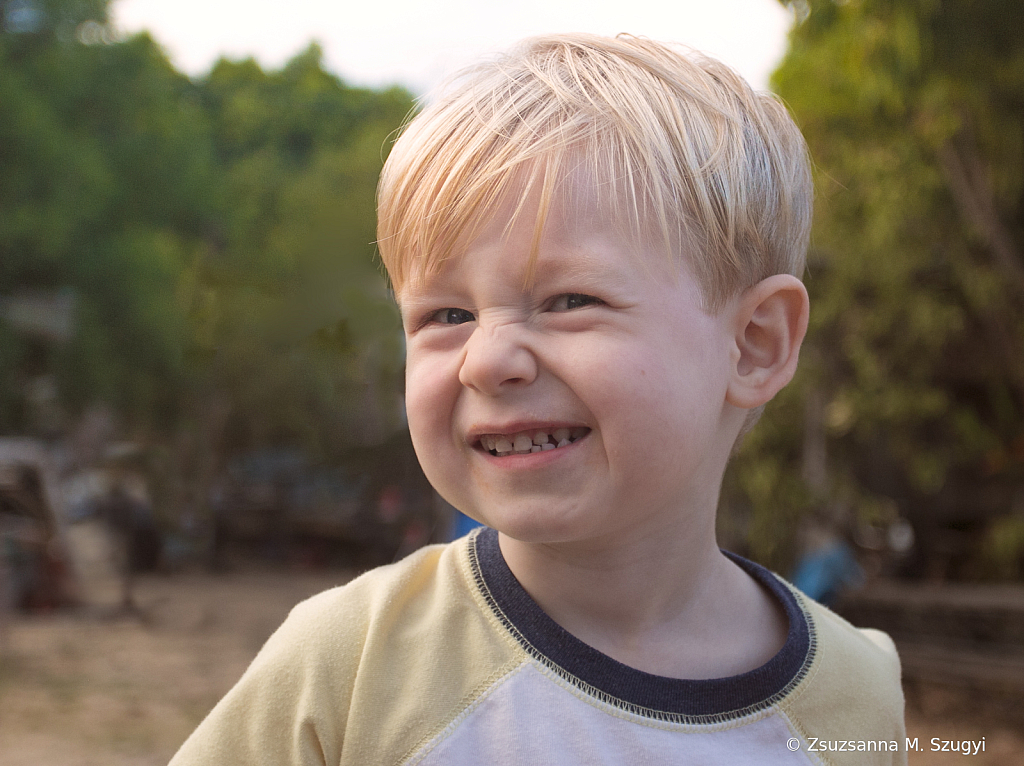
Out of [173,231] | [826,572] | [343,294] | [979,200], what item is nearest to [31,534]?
[173,231]

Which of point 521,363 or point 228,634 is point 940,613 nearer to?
point 521,363

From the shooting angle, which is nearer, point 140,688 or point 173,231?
point 140,688

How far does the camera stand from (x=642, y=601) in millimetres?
938

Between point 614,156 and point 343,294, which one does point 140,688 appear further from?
point 614,156

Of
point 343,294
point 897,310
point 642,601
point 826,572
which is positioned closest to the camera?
point 642,601

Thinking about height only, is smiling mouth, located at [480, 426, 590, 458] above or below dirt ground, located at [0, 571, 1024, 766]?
above

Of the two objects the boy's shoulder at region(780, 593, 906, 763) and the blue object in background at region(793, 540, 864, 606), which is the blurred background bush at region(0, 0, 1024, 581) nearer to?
the blue object in background at region(793, 540, 864, 606)

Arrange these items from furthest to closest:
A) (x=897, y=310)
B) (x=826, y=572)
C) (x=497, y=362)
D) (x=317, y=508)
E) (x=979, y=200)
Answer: (x=317, y=508), (x=897, y=310), (x=826, y=572), (x=979, y=200), (x=497, y=362)

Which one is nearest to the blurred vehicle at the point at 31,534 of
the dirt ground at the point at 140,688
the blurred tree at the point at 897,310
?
the dirt ground at the point at 140,688

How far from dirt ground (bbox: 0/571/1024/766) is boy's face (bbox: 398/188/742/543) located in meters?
2.91

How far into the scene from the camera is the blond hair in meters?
0.83

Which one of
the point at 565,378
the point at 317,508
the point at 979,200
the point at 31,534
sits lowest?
the point at 317,508

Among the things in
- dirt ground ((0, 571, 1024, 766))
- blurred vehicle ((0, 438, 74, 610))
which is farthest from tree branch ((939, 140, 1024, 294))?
blurred vehicle ((0, 438, 74, 610))

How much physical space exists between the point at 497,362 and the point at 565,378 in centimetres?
6
